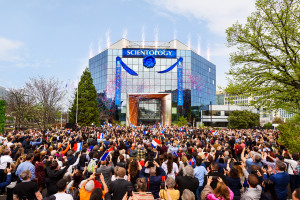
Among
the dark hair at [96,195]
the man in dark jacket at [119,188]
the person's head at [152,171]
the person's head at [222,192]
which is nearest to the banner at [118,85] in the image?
the person's head at [152,171]

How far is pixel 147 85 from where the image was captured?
154 feet

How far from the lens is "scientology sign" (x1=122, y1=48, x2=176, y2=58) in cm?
4709

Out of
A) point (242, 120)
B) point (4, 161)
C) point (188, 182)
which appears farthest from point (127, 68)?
point (188, 182)

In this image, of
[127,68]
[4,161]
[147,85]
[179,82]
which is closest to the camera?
[4,161]

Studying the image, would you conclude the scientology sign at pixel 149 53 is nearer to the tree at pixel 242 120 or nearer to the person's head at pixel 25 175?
the tree at pixel 242 120

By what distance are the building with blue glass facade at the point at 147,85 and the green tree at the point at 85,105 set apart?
6830 millimetres

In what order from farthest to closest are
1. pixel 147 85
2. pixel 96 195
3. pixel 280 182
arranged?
pixel 147 85, pixel 280 182, pixel 96 195

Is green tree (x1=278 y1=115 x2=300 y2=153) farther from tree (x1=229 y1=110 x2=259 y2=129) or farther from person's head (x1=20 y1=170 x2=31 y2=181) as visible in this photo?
tree (x1=229 y1=110 x2=259 y2=129)

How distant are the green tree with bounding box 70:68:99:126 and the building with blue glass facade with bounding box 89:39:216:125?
22.4 feet

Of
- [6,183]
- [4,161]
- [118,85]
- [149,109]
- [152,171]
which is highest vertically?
[118,85]

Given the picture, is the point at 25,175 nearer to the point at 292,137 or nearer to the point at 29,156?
the point at 29,156

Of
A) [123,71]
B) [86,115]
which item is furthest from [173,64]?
[86,115]

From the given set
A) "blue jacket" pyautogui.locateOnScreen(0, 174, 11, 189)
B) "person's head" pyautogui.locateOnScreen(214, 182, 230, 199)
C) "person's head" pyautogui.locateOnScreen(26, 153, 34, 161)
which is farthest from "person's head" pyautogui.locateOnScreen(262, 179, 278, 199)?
"blue jacket" pyautogui.locateOnScreen(0, 174, 11, 189)

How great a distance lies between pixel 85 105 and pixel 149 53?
20.1 meters
